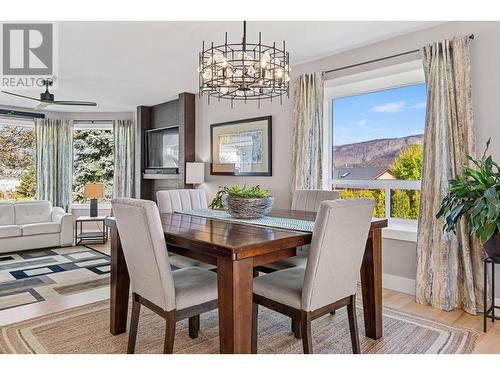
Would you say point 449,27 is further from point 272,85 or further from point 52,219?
point 52,219

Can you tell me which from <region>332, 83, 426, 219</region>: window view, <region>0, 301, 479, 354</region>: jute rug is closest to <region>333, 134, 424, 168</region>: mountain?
<region>332, 83, 426, 219</region>: window view

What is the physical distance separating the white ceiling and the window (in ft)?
1.49

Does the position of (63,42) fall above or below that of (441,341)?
above

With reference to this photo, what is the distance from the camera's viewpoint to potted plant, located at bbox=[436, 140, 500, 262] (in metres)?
2.35

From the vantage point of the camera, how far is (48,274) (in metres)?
4.00

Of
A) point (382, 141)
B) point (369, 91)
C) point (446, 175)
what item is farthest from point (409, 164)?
point (369, 91)

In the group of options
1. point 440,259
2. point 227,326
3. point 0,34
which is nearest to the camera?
point 227,326

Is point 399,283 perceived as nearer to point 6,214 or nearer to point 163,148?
point 163,148

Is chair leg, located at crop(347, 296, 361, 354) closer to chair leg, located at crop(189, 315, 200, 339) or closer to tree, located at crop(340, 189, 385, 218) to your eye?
chair leg, located at crop(189, 315, 200, 339)
